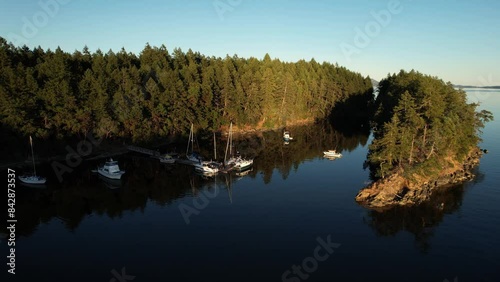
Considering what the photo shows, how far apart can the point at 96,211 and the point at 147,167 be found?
28.7 metres

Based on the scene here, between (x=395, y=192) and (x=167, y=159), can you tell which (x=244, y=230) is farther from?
(x=167, y=159)

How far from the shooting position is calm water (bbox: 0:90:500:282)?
144 feet

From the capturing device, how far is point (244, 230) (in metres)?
54.9

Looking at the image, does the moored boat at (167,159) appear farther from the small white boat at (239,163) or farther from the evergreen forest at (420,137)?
the evergreen forest at (420,137)

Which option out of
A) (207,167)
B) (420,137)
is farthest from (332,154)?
(207,167)

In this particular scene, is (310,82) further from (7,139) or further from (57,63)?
(7,139)

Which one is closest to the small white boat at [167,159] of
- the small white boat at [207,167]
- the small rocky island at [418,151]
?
the small white boat at [207,167]

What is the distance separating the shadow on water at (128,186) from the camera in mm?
62594

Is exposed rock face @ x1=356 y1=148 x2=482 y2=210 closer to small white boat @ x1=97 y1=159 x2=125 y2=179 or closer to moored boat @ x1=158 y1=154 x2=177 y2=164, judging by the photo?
moored boat @ x1=158 y1=154 x2=177 y2=164

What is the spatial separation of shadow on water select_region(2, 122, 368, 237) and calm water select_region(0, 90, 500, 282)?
0.39 meters

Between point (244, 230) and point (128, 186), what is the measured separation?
34.1m

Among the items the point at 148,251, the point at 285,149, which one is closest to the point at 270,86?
the point at 285,149

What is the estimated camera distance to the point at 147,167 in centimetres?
9125

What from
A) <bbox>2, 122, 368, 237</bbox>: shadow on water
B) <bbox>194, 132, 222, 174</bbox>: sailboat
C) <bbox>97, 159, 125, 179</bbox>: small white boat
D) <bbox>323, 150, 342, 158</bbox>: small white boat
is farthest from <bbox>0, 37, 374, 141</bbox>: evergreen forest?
<bbox>323, 150, 342, 158</bbox>: small white boat
